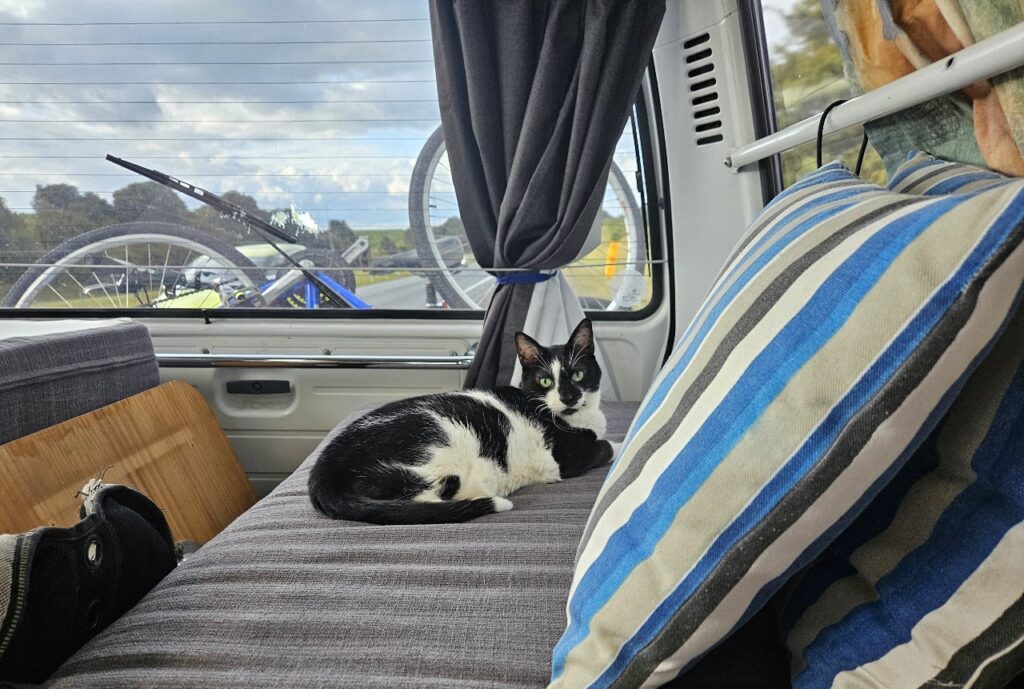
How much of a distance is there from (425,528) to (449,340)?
1.10 metres

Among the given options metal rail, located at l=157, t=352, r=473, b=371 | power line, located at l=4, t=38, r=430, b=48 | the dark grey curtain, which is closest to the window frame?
metal rail, located at l=157, t=352, r=473, b=371

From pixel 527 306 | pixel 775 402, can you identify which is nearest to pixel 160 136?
pixel 527 306

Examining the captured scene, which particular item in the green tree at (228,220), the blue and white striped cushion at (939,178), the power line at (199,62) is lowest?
the blue and white striped cushion at (939,178)

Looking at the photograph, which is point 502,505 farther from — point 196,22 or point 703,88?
point 196,22

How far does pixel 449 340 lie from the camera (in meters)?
2.03

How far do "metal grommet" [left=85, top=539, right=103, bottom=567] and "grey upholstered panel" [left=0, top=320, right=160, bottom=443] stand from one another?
616mm

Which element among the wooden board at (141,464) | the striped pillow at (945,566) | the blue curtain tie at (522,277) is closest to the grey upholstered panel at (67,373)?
the wooden board at (141,464)

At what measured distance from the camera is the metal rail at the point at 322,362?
77.4 inches

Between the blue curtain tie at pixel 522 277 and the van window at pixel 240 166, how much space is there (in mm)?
168

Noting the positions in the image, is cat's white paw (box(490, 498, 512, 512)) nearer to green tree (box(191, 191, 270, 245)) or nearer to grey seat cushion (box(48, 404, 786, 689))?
grey seat cushion (box(48, 404, 786, 689))

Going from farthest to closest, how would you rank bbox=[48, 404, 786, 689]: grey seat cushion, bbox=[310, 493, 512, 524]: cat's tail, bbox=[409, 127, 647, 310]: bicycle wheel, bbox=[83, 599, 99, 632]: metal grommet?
bbox=[409, 127, 647, 310]: bicycle wheel, bbox=[310, 493, 512, 524]: cat's tail, bbox=[83, 599, 99, 632]: metal grommet, bbox=[48, 404, 786, 689]: grey seat cushion

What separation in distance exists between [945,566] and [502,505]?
0.70 meters

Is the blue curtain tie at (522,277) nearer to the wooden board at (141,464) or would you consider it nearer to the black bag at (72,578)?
the wooden board at (141,464)

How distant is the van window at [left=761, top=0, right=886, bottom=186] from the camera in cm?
134
